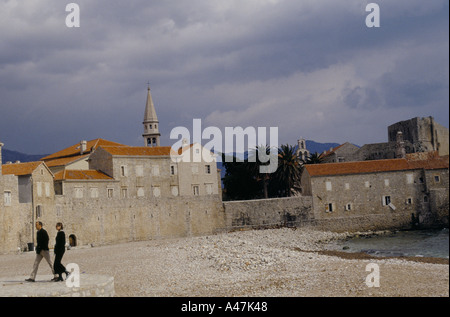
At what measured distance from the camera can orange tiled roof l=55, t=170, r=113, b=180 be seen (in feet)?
130

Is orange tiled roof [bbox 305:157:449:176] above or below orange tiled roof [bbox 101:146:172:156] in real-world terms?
below

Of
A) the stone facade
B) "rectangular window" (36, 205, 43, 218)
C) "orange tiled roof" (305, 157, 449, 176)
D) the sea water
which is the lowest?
the sea water

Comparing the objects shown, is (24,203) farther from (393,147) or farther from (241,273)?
(393,147)

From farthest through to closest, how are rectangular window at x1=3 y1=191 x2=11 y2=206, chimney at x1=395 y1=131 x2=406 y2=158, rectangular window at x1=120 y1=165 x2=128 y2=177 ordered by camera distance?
chimney at x1=395 y1=131 x2=406 y2=158 → rectangular window at x1=120 y1=165 x2=128 y2=177 → rectangular window at x1=3 y1=191 x2=11 y2=206

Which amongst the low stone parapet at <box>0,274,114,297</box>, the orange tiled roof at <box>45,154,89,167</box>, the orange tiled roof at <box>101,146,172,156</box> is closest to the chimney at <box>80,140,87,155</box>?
the orange tiled roof at <box>45,154,89,167</box>

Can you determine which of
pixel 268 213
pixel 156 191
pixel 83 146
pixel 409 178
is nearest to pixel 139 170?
pixel 156 191

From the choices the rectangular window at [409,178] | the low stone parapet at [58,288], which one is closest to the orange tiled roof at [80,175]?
the low stone parapet at [58,288]

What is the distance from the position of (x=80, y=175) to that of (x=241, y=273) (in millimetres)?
23398

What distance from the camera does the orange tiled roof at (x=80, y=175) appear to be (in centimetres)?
3975

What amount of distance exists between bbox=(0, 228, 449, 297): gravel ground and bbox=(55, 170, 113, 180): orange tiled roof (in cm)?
864

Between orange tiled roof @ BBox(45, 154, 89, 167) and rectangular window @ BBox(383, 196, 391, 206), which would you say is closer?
rectangular window @ BBox(383, 196, 391, 206)

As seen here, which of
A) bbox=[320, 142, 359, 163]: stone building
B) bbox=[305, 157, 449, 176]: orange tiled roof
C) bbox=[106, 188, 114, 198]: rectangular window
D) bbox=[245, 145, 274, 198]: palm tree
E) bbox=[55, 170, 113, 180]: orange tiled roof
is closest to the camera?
bbox=[55, 170, 113, 180]: orange tiled roof

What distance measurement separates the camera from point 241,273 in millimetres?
21625

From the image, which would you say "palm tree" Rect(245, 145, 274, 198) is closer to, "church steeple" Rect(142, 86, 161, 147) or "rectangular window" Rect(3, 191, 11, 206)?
"church steeple" Rect(142, 86, 161, 147)
